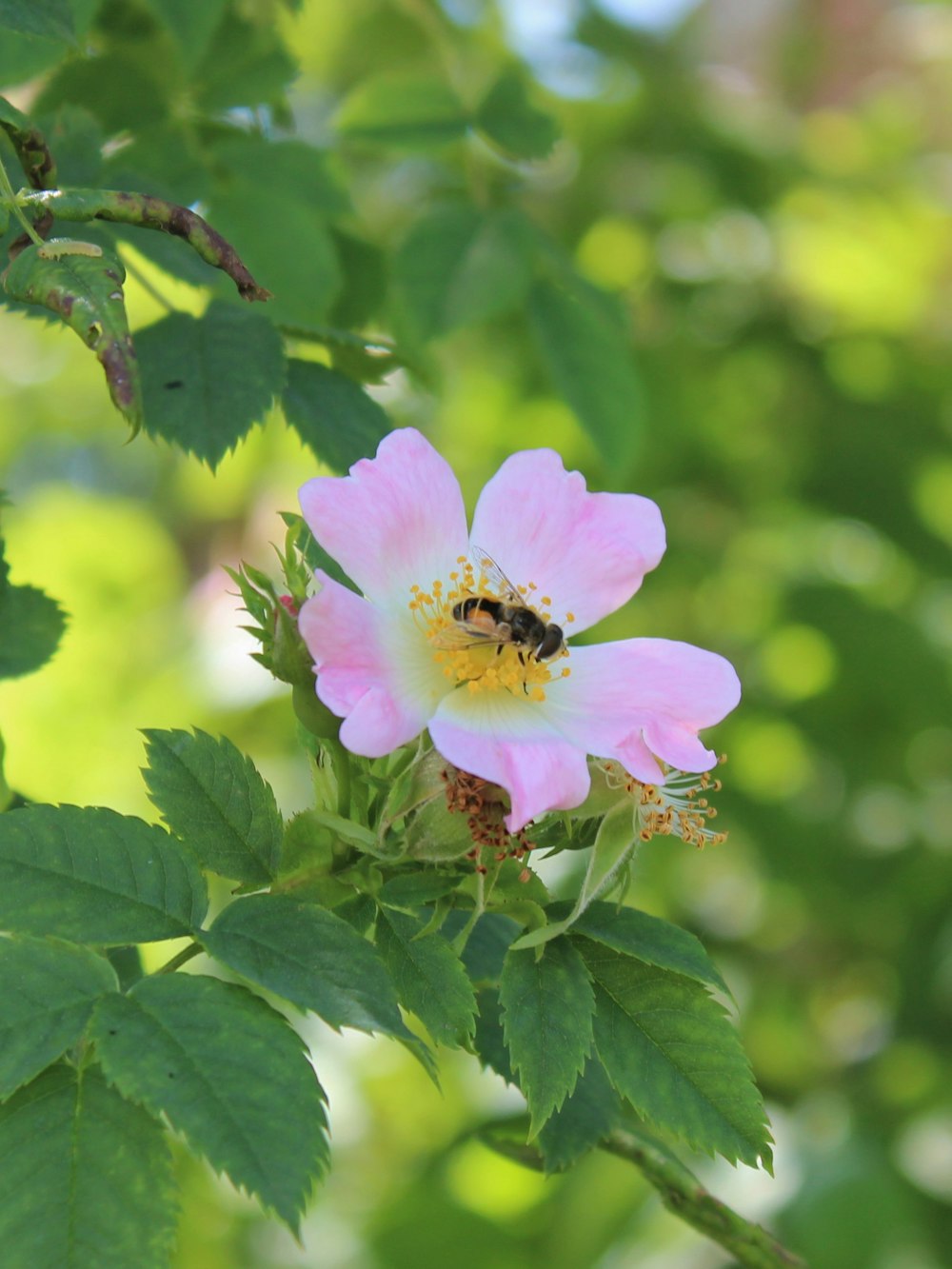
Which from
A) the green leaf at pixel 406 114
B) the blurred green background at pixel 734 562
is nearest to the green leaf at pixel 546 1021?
the green leaf at pixel 406 114

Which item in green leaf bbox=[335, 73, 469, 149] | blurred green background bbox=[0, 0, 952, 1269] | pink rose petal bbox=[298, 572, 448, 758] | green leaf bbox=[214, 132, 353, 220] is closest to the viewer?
pink rose petal bbox=[298, 572, 448, 758]

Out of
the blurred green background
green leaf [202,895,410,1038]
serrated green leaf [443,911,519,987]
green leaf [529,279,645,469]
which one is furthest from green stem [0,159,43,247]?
the blurred green background

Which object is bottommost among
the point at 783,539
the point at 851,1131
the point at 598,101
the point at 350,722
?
the point at 851,1131

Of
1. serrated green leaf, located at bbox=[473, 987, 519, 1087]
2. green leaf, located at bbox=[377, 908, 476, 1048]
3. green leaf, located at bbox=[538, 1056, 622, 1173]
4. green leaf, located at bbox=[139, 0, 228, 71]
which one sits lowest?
green leaf, located at bbox=[538, 1056, 622, 1173]

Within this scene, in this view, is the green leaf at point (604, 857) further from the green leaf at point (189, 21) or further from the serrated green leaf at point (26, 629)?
the green leaf at point (189, 21)

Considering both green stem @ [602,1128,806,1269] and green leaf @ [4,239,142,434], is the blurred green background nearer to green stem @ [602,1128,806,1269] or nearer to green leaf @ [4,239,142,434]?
green stem @ [602,1128,806,1269]

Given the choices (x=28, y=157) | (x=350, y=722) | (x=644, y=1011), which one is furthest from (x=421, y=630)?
(x=28, y=157)

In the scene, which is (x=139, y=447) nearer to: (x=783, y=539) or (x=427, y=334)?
(x=783, y=539)
